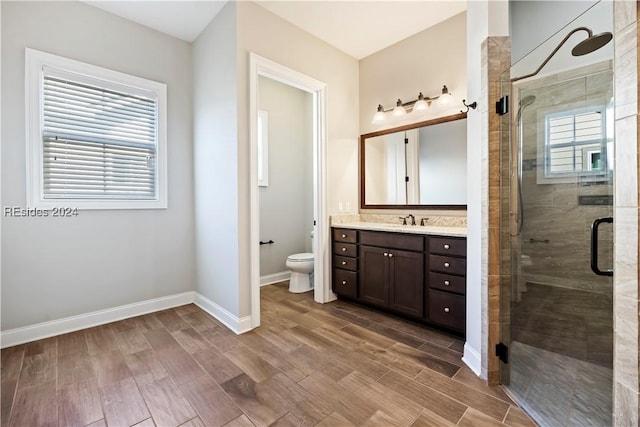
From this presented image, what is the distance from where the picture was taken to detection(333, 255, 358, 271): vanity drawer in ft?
9.83

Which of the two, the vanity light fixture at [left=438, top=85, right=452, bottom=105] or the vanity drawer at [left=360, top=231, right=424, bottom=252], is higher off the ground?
the vanity light fixture at [left=438, top=85, right=452, bottom=105]

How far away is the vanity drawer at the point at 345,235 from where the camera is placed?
2984 mm

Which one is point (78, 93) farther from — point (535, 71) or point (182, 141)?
point (535, 71)

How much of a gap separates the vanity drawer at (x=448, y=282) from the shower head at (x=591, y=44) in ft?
5.06

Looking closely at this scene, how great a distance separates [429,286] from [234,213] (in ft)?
5.89

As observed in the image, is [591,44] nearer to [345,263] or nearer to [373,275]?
[373,275]

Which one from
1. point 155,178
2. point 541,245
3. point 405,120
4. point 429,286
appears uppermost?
point 405,120

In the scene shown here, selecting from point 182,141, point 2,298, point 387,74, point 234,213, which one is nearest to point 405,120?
point 387,74

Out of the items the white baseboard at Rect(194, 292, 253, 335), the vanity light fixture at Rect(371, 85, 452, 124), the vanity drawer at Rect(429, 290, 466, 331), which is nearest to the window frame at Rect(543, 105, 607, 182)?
the vanity drawer at Rect(429, 290, 466, 331)

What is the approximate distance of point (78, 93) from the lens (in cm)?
250

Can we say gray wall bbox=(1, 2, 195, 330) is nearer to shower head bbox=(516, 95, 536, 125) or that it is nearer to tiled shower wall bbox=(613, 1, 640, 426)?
shower head bbox=(516, 95, 536, 125)

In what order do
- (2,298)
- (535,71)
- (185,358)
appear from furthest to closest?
1. (2,298)
2. (185,358)
3. (535,71)

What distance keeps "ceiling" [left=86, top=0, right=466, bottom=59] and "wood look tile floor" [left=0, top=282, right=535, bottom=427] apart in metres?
2.88

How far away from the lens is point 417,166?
9.95 ft
